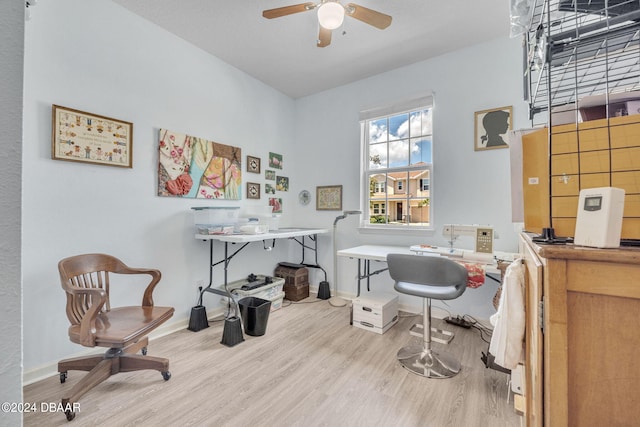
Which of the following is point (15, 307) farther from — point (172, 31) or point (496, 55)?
point (496, 55)

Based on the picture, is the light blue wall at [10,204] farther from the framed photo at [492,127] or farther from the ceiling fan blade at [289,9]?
the framed photo at [492,127]

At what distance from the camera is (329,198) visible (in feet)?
12.1

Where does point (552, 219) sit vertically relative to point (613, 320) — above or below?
above

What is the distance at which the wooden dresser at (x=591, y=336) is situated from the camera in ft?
1.77

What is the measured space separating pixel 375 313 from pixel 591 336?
210 cm

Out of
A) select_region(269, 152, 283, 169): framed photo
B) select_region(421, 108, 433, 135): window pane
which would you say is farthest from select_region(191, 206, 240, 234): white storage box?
select_region(421, 108, 433, 135): window pane

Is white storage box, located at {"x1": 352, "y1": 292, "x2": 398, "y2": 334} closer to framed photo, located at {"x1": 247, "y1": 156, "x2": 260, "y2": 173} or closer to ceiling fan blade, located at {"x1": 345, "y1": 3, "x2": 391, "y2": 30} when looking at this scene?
framed photo, located at {"x1": 247, "y1": 156, "x2": 260, "y2": 173}

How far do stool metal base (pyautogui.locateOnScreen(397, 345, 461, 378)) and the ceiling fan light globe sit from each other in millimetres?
2457

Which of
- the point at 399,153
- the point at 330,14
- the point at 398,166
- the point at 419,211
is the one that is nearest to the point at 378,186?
the point at 398,166

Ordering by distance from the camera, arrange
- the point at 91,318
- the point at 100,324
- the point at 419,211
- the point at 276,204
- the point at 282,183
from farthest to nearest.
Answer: the point at 282,183
the point at 276,204
the point at 419,211
the point at 100,324
the point at 91,318

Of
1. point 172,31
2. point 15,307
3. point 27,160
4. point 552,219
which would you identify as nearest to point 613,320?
point 552,219

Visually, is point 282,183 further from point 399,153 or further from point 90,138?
point 90,138

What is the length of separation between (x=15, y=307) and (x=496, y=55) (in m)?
3.55

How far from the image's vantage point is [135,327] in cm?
166
